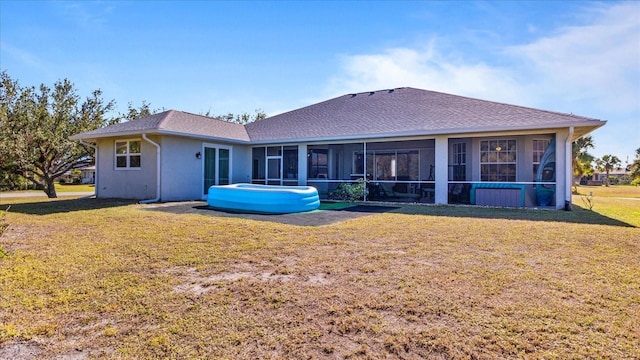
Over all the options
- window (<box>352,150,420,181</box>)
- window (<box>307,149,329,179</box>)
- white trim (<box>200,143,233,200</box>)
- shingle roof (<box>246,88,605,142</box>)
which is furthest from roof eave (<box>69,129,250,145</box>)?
window (<box>352,150,420,181</box>)

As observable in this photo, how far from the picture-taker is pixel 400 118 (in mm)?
14406

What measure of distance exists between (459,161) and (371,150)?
177 inches

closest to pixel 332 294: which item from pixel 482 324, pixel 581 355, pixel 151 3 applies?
pixel 482 324

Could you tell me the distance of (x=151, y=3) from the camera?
1034 centimetres

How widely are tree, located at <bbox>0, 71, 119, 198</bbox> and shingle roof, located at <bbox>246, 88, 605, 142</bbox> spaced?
912 cm

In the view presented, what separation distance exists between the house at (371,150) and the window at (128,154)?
41mm

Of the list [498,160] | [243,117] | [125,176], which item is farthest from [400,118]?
[243,117]

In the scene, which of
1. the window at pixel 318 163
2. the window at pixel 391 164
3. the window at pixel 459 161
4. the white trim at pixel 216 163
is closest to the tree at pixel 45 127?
the white trim at pixel 216 163

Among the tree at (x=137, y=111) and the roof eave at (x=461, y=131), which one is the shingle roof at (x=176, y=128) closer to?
the roof eave at (x=461, y=131)

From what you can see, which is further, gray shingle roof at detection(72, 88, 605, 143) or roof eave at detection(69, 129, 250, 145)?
roof eave at detection(69, 129, 250, 145)

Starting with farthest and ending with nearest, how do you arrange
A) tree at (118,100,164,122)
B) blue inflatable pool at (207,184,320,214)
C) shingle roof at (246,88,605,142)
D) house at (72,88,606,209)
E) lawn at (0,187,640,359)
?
tree at (118,100,164,122), house at (72,88,606,209), shingle roof at (246,88,605,142), blue inflatable pool at (207,184,320,214), lawn at (0,187,640,359)

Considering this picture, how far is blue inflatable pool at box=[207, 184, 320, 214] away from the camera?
10148 mm

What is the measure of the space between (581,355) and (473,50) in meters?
13.1

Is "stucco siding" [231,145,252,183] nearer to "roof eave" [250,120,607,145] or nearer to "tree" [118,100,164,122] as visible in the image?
"roof eave" [250,120,607,145]
